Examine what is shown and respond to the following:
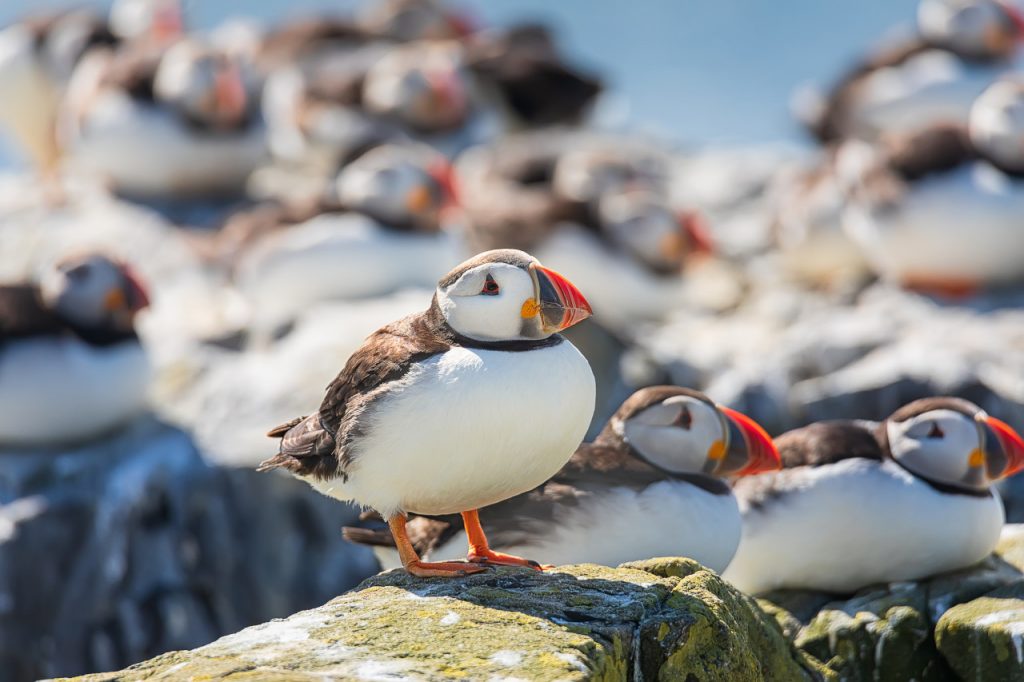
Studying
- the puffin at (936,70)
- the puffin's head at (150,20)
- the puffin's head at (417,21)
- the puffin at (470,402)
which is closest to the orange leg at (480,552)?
the puffin at (470,402)

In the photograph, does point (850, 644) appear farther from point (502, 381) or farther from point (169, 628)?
point (169, 628)

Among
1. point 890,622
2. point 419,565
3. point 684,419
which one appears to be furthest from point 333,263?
point 419,565

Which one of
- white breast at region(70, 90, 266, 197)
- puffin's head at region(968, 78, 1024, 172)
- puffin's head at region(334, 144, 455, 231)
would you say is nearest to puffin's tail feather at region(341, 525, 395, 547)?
puffin's head at region(334, 144, 455, 231)

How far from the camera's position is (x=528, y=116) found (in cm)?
1688

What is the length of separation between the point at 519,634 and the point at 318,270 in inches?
249

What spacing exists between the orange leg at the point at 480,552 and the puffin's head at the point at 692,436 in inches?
35.9

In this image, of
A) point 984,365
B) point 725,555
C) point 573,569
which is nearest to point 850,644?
point 725,555

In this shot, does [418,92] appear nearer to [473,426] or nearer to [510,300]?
[510,300]

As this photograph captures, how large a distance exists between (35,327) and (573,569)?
506cm

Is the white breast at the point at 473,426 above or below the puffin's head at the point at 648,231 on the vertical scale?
above

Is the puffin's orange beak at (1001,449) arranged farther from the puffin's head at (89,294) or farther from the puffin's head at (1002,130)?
the puffin's head at (89,294)

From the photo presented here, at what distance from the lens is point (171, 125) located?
12094 mm

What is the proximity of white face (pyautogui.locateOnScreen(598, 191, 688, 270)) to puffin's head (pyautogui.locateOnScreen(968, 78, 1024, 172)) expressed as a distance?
2.32 m

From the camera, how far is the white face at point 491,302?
13.1 feet
